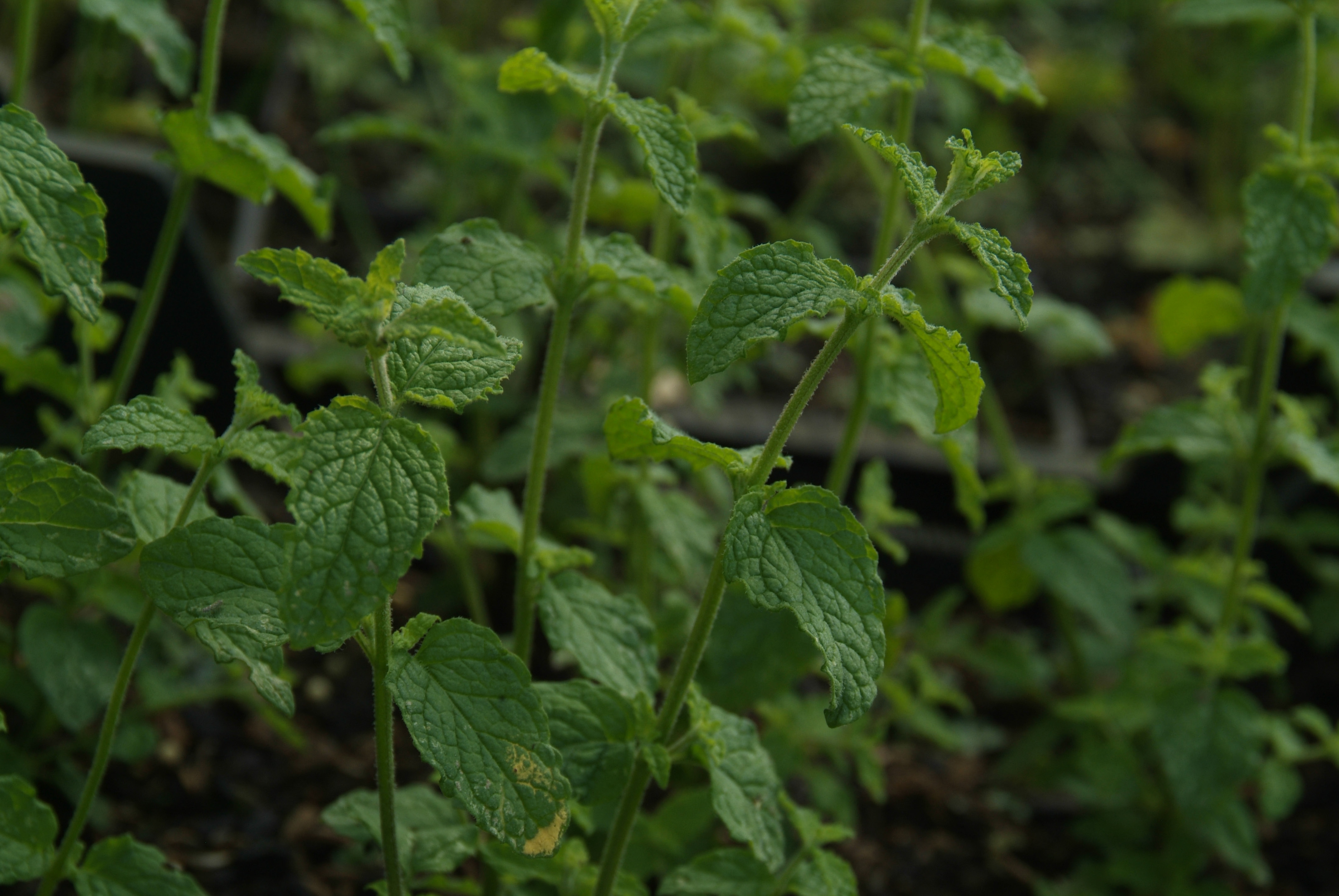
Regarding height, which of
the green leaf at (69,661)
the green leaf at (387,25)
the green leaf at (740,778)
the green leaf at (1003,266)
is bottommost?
the green leaf at (69,661)

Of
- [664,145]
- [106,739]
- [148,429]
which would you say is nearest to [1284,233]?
[664,145]

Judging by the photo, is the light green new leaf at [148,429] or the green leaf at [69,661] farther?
the green leaf at [69,661]

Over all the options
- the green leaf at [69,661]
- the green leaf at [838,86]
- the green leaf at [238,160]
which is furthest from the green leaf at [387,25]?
the green leaf at [69,661]

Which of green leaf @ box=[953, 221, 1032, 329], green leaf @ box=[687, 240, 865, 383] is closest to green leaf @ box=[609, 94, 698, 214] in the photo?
green leaf @ box=[687, 240, 865, 383]

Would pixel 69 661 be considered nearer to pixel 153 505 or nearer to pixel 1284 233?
pixel 153 505

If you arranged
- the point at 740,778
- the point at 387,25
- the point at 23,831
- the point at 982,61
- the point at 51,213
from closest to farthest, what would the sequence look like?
1. the point at 51,213
2. the point at 23,831
3. the point at 740,778
4. the point at 387,25
5. the point at 982,61

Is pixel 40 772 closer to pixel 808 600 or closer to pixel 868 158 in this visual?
pixel 808 600

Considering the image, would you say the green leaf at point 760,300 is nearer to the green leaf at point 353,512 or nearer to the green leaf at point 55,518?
the green leaf at point 353,512
